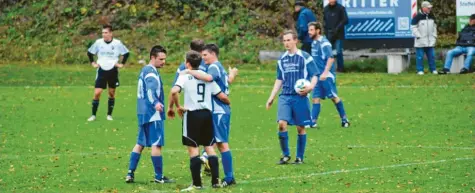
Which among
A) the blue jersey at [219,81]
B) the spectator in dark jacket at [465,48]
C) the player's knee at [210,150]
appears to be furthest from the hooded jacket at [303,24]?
the player's knee at [210,150]

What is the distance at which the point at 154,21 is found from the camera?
37500 millimetres

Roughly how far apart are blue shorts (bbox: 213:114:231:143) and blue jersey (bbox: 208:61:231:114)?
70 millimetres

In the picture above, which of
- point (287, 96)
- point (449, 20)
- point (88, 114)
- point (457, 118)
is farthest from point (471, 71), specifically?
point (287, 96)

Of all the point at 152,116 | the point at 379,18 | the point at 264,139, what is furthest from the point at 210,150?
the point at 379,18

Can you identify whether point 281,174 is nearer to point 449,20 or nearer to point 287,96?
point 287,96

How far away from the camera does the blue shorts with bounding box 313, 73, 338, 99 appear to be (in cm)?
2150

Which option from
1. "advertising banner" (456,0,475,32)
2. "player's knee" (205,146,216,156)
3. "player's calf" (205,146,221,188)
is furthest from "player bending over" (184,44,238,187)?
"advertising banner" (456,0,475,32)

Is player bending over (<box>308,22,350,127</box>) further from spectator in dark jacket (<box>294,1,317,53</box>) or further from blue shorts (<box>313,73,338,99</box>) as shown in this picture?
spectator in dark jacket (<box>294,1,317,53</box>)

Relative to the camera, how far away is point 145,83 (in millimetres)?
15023

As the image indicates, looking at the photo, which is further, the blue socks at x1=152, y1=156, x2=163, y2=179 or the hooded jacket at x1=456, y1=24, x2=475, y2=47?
the hooded jacket at x1=456, y1=24, x2=475, y2=47

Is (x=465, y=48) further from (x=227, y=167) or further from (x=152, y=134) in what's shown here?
(x=227, y=167)

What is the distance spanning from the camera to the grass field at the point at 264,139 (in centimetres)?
1484

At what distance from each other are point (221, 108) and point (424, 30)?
16.7 m

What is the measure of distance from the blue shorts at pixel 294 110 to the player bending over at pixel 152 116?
2174 millimetres
